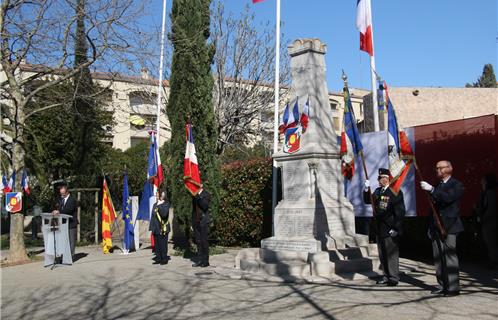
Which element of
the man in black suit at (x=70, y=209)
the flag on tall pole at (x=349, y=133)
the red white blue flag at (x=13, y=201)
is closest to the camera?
the flag on tall pole at (x=349, y=133)

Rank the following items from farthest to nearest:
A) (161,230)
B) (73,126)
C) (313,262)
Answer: (73,126) < (161,230) < (313,262)

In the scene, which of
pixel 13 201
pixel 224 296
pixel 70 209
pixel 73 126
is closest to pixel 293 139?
pixel 224 296

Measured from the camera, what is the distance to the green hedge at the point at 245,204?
14320mm

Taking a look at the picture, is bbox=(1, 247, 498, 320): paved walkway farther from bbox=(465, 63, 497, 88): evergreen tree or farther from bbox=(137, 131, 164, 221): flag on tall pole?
bbox=(465, 63, 497, 88): evergreen tree

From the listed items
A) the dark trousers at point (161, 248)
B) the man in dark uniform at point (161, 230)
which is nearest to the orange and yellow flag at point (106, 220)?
the man in dark uniform at point (161, 230)

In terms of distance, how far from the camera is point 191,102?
13.5m

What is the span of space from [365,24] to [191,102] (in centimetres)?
524

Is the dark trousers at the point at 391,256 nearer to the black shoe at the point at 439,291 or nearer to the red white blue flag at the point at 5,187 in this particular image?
the black shoe at the point at 439,291

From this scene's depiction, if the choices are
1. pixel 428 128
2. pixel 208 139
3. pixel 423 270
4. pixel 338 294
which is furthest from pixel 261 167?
pixel 338 294

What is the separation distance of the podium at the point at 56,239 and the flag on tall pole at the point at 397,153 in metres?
7.85

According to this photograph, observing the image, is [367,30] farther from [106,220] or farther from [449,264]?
[106,220]

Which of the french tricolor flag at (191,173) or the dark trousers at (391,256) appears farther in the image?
the french tricolor flag at (191,173)

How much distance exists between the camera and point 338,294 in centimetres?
721

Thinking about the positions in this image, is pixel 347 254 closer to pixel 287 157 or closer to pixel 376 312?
pixel 287 157
